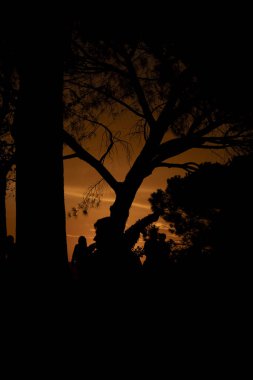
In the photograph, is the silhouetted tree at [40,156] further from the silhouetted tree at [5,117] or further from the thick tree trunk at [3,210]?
the thick tree trunk at [3,210]

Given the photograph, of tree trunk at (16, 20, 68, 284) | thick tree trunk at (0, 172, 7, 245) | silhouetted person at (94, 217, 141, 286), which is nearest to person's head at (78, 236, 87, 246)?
silhouetted person at (94, 217, 141, 286)

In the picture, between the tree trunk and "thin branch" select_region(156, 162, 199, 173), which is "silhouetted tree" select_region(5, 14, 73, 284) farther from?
"thin branch" select_region(156, 162, 199, 173)

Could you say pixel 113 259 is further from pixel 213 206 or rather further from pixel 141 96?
pixel 213 206

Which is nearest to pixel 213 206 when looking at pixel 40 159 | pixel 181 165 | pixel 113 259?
pixel 181 165

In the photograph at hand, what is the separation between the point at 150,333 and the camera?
4363 millimetres

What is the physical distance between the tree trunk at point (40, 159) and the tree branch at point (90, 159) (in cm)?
437

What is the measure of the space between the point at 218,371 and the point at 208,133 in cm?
662

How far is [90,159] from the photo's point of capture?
8.62 metres

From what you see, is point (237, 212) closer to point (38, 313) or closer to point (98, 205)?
point (98, 205)

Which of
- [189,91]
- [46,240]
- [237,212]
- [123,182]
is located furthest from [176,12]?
[237,212]

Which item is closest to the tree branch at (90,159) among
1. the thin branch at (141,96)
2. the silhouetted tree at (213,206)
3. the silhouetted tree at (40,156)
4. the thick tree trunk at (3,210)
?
the silhouetted tree at (213,206)

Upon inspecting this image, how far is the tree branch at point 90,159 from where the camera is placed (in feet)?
27.2

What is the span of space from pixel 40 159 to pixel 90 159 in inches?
192

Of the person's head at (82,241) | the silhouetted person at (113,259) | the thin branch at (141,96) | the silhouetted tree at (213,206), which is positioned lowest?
the silhouetted person at (113,259)
